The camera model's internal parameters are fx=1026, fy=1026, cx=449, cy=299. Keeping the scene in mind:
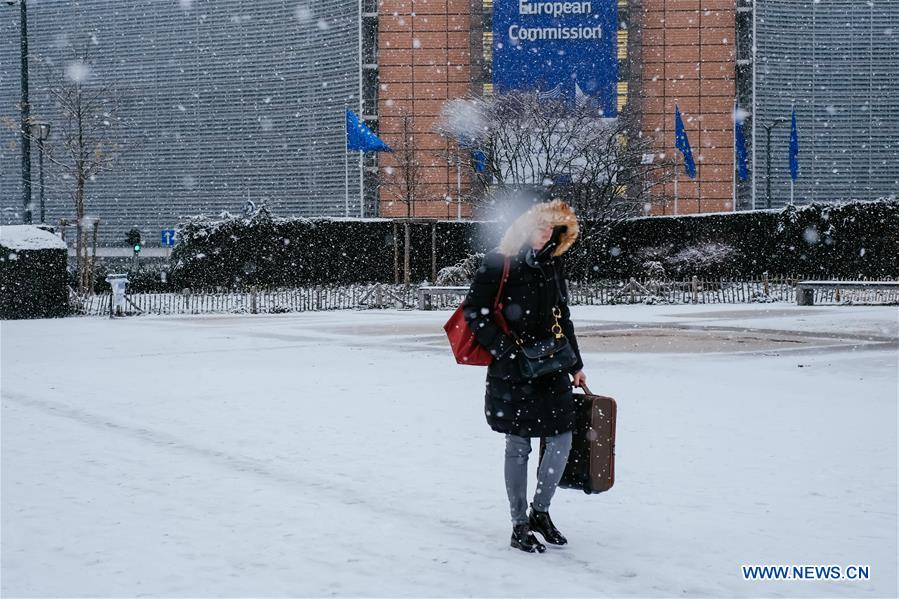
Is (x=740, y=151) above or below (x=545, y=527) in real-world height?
above

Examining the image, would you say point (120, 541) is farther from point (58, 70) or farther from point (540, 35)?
point (58, 70)

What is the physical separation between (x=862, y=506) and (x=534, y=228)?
2.59 m

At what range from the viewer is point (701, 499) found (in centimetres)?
608

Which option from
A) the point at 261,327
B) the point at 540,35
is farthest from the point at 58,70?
the point at 261,327

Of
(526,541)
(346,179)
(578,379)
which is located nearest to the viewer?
(526,541)

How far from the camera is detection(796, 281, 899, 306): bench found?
25.1 metres

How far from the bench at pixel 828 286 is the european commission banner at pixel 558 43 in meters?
23.0

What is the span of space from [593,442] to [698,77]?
47561 mm

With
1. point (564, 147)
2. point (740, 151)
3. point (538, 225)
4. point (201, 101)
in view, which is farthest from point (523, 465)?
point (201, 101)

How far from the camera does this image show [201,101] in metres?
57.7

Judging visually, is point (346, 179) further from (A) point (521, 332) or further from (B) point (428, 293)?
(A) point (521, 332)

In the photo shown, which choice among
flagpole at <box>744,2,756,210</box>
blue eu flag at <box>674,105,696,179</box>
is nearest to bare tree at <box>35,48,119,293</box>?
blue eu flag at <box>674,105,696,179</box>

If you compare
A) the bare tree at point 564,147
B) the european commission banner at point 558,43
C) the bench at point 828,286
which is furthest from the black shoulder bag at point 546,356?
the european commission banner at point 558,43

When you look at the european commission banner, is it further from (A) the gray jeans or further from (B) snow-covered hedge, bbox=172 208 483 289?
(A) the gray jeans
